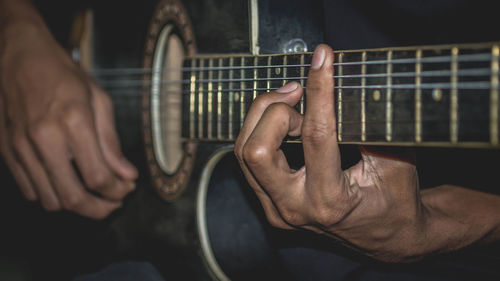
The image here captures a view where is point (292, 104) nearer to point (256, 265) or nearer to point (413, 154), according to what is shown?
point (413, 154)

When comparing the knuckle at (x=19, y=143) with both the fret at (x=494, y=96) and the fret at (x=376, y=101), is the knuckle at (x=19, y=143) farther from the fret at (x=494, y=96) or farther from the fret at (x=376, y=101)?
the fret at (x=494, y=96)

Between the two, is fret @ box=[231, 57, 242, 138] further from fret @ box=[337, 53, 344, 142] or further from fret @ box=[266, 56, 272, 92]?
fret @ box=[337, 53, 344, 142]

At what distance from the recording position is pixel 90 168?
92 cm

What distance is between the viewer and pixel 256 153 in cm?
57

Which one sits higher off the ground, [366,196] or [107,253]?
[366,196]

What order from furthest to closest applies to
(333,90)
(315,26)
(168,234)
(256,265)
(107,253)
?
(107,253) → (168,234) → (256,265) → (315,26) → (333,90)

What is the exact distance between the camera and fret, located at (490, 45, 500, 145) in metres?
0.45

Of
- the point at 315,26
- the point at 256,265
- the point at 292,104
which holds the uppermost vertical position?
the point at 315,26

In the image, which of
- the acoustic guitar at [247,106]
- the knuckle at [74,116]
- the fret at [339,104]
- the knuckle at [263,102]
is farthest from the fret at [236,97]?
the knuckle at [74,116]

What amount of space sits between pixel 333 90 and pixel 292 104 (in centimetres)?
9

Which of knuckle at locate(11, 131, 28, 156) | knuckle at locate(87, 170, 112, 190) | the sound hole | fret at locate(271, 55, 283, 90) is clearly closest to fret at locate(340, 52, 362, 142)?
fret at locate(271, 55, 283, 90)

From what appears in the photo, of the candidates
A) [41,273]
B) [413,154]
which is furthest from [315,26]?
[41,273]

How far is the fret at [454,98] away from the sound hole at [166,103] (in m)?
0.67

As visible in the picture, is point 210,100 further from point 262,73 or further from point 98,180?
point 98,180
